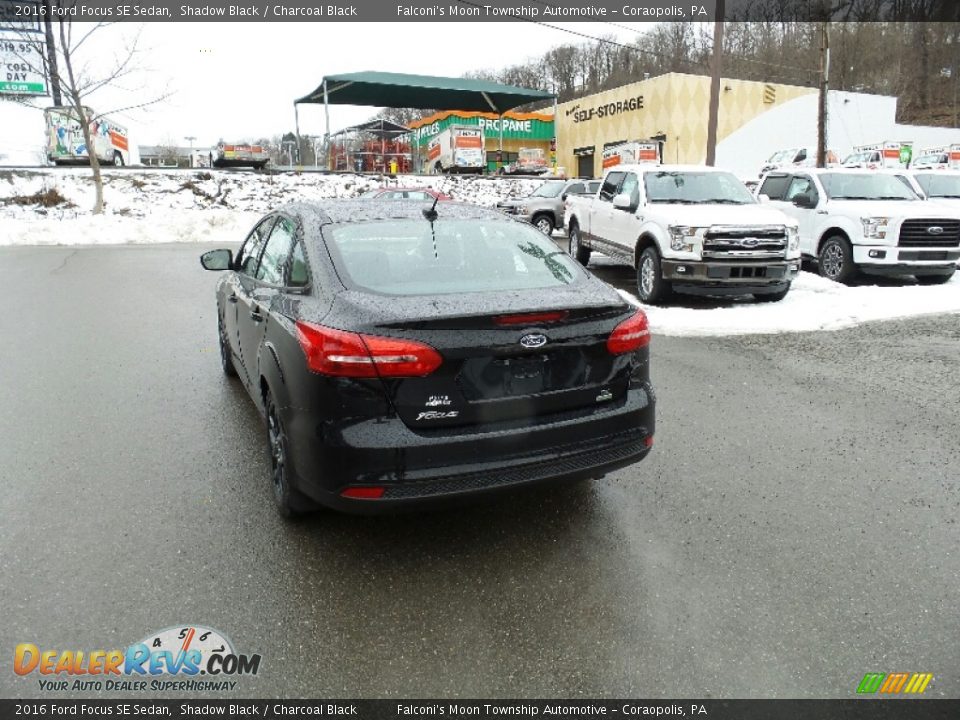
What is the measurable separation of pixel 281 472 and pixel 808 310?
26.1 feet

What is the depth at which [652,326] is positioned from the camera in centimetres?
847

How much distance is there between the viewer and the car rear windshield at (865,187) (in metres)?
11.9

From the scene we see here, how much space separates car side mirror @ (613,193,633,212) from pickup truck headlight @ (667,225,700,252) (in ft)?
4.47

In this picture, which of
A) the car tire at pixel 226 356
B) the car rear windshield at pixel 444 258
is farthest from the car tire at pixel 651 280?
the car tire at pixel 226 356

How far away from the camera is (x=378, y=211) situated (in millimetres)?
4094

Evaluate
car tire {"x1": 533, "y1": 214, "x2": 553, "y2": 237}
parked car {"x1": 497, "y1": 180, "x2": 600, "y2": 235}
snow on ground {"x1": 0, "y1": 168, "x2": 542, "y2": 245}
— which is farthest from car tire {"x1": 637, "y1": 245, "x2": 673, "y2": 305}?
snow on ground {"x1": 0, "y1": 168, "x2": 542, "y2": 245}

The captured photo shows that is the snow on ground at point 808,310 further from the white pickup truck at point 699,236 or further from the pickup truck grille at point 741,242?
the pickup truck grille at point 741,242

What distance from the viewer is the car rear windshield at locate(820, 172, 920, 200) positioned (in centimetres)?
1192

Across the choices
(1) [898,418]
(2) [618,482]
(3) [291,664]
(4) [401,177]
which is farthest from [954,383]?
(4) [401,177]

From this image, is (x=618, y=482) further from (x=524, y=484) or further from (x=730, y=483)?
(x=524, y=484)

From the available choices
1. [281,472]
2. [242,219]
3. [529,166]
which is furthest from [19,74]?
[281,472]

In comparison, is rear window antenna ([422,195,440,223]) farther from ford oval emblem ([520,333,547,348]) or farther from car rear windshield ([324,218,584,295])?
ford oval emblem ([520,333,547,348])

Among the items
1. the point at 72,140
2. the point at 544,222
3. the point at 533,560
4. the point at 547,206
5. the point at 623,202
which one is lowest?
the point at 533,560

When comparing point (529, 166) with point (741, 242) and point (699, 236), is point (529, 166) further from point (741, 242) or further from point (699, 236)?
point (741, 242)
